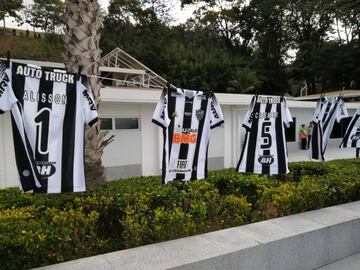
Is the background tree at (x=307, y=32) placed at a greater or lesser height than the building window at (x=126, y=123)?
greater

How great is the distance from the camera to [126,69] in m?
18.9

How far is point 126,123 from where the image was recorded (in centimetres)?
1191

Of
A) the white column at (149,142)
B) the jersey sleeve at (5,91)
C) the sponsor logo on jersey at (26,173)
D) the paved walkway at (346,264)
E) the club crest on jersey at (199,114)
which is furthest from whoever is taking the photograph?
the white column at (149,142)

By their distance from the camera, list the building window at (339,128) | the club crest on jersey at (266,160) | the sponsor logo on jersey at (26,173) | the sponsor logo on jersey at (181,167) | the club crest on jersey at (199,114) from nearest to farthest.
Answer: the sponsor logo on jersey at (26,173)
the sponsor logo on jersey at (181,167)
the club crest on jersey at (199,114)
the club crest on jersey at (266,160)
the building window at (339,128)

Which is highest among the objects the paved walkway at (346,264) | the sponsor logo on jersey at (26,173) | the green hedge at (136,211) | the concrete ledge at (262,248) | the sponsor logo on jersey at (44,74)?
the sponsor logo on jersey at (44,74)

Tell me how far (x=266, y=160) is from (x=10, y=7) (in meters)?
30.0

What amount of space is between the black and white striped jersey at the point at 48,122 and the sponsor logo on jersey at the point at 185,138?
1.20m

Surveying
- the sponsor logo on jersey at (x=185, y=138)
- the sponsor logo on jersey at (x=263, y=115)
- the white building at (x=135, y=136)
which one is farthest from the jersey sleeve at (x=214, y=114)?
the white building at (x=135, y=136)

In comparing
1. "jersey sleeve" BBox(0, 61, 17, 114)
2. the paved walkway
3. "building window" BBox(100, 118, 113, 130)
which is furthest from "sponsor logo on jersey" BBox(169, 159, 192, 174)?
"building window" BBox(100, 118, 113, 130)

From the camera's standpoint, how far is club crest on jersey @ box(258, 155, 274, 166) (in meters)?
6.05

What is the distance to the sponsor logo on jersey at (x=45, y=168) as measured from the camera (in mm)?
4066

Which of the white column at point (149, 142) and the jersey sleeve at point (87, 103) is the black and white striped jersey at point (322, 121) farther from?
the jersey sleeve at point (87, 103)

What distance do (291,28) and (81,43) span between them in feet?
120

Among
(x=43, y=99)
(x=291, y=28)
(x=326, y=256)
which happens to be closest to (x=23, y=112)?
(x=43, y=99)
